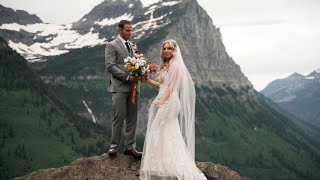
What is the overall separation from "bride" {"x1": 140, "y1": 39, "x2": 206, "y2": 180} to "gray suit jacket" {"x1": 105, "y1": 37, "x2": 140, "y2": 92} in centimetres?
89

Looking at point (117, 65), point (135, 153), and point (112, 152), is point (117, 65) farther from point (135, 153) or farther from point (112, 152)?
point (135, 153)

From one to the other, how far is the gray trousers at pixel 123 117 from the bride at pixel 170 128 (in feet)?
2.72

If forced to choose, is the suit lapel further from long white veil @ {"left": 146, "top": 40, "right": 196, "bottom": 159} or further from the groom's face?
long white veil @ {"left": 146, "top": 40, "right": 196, "bottom": 159}

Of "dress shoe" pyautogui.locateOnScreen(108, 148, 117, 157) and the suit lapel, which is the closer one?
the suit lapel

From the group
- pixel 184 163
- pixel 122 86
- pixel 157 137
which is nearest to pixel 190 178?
pixel 184 163

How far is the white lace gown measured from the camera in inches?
669

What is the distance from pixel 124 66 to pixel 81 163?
4.45 m

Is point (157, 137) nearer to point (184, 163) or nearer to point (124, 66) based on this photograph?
point (184, 163)

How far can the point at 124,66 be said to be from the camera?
722 inches

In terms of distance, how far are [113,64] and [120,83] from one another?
0.79 m

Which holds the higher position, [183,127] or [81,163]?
[183,127]

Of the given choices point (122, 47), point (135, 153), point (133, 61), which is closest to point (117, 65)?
point (122, 47)

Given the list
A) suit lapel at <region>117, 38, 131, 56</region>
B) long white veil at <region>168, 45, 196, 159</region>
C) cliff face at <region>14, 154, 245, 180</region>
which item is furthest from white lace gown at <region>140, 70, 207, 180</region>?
suit lapel at <region>117, 38, 131, 56</region>

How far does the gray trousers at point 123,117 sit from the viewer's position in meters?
18.1
